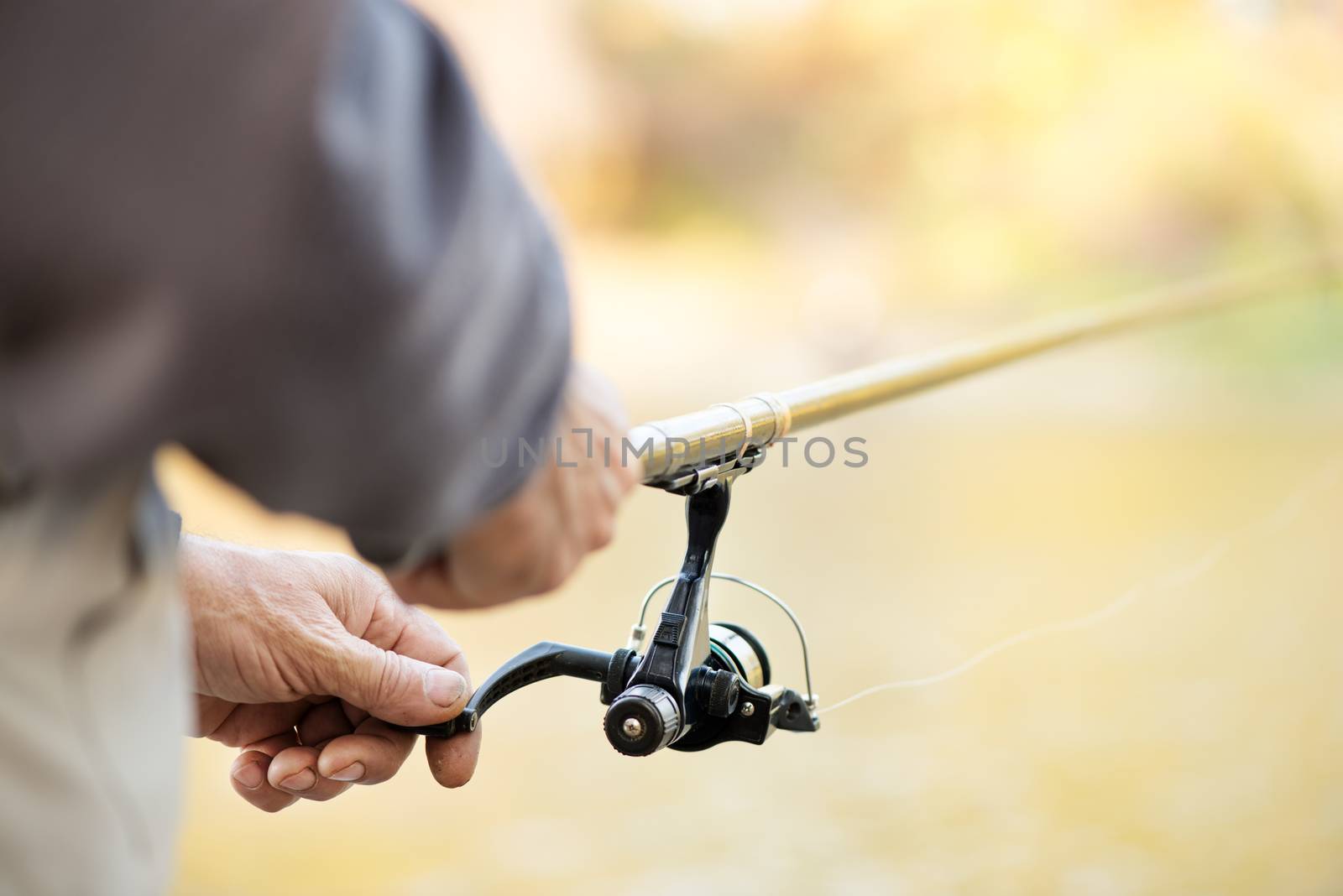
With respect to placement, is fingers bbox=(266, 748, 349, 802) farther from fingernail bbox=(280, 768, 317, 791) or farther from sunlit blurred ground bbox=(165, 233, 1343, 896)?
sunlit blurred ground bbox=(165, 233, 1343, 896)

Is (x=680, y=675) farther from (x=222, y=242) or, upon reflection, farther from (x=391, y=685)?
(x=222, y=242)

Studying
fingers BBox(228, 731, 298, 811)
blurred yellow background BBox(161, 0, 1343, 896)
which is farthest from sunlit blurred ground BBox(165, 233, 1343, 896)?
fingers BBox(228, 731, 298, 811)

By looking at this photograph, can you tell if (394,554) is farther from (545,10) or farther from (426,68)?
(545,10)

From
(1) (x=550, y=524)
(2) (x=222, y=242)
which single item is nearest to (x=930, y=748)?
(1) (x=550, y=524)

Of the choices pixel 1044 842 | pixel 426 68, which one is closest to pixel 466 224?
pixel 426 68

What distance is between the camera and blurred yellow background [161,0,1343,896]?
3.40m

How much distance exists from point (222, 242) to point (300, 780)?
40 cm

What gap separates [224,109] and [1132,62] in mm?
11381

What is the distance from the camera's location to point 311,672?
583 millimetres

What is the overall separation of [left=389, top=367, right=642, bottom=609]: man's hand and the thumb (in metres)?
0.19

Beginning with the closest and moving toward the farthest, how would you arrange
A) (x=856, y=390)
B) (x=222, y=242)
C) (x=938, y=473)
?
(x=222, y=242) → (x=856, y=390) → (x=938, y=473)

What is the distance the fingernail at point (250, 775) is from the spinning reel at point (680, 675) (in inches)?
3.1

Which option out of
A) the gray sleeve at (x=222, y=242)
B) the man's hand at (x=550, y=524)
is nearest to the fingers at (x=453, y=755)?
the man's hand at (x=550, y=524)

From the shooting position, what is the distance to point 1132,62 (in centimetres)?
1055
